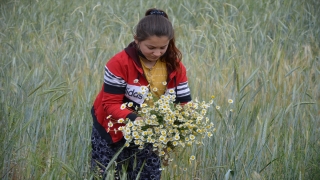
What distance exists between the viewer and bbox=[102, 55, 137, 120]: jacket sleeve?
2.34 m

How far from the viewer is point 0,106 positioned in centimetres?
293

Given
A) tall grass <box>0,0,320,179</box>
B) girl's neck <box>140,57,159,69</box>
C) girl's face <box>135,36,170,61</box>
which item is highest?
girl's face <box>135,36,170,61</box>

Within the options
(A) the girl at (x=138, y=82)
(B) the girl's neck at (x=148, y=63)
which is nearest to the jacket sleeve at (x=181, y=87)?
(A) the girl at (x=138, y=82)

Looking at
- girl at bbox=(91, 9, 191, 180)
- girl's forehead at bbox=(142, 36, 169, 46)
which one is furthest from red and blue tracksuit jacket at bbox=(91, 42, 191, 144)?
girl's forehead at bbox=(142, 36, 169, 46)

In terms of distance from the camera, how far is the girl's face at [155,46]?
2.32 meters

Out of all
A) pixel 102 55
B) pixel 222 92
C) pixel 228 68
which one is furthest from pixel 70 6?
pixel 222 92

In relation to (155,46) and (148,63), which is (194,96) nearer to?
(148,63)

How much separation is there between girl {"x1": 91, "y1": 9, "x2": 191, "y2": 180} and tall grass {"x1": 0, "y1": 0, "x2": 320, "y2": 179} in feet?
0.52

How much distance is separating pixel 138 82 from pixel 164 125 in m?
0.34

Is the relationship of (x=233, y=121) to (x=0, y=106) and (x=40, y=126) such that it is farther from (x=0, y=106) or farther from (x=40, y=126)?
(x=0, y=106)

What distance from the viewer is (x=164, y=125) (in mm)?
2135

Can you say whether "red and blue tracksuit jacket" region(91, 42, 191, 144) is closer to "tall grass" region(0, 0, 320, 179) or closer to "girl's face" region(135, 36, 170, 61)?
"girl's face" region(135, 36, 170, 61)

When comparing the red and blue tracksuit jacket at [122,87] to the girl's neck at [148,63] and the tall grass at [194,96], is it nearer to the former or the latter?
the girl's neck at [148,63]

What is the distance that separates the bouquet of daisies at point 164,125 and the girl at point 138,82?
0.41 feet
